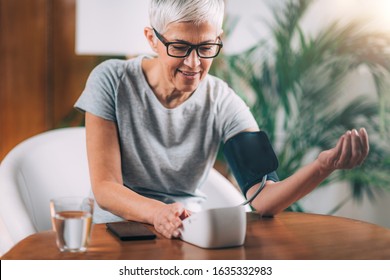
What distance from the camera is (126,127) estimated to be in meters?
1.50

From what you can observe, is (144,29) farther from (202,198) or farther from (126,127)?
(202,198)

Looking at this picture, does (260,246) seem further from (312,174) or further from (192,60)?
(192,60)

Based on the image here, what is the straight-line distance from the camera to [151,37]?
1586 mm

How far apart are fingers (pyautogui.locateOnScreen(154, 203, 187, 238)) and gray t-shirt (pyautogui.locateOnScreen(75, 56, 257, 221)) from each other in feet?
0.83

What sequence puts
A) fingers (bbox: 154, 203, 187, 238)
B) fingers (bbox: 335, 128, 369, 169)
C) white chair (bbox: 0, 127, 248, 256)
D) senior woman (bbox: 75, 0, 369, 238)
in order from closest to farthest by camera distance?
fingers (bbox: 154, 203, 187, 238), fingers (bbox: 335, 128, 369, 169), senior woman (bbox: 75, 0, 369, 238), white chair (bbox: 0, 127, 248, 256)

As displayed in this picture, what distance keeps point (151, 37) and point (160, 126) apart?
0.78ft

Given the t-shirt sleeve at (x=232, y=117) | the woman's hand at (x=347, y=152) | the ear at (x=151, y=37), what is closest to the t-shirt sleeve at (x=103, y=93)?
the ear at (x=151, y=37)

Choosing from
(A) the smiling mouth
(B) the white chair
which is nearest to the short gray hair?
(A) the smiling mouth

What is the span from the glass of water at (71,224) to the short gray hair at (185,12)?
571mm

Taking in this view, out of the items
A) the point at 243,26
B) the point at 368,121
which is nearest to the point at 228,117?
the point at 243,26

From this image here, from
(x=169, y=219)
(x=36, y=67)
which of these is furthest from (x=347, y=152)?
(x=36, y=67)

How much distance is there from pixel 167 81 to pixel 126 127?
0.51 ft

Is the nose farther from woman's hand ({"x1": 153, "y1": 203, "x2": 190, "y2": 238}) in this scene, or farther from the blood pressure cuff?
woman's hand ({"x1": 153, "y1": 203, "x2": 190, "y2": 238})

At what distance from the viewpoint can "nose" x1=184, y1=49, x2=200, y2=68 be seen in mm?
1511
